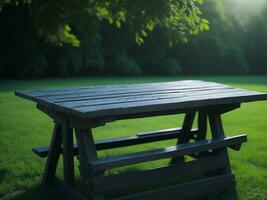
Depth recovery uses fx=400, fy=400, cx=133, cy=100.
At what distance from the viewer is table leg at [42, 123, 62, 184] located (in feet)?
14.4

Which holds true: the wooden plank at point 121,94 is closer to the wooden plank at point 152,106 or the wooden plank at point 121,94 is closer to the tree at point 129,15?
the wooden plank at point 152,106

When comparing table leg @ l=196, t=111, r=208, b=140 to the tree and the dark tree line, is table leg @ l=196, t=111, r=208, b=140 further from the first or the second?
the dark tree line

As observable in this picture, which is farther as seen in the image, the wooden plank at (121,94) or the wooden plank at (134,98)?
the wooden plank at (121,94)

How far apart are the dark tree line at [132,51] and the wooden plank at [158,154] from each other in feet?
48.2

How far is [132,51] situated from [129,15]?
26.9 m

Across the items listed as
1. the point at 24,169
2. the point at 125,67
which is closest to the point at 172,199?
the point at 24,169

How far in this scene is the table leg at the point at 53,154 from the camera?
14.4 feet

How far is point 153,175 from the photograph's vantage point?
385cm

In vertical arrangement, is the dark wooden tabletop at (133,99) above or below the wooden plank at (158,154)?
above

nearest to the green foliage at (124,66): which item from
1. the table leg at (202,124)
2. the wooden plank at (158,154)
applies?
the table leg at (202,124)

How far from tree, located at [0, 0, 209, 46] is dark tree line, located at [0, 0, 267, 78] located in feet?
30.4

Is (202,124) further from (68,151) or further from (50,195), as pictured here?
(50,195)

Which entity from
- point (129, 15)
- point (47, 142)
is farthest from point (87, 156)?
point (129, 15)

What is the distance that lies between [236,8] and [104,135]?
35659mm
